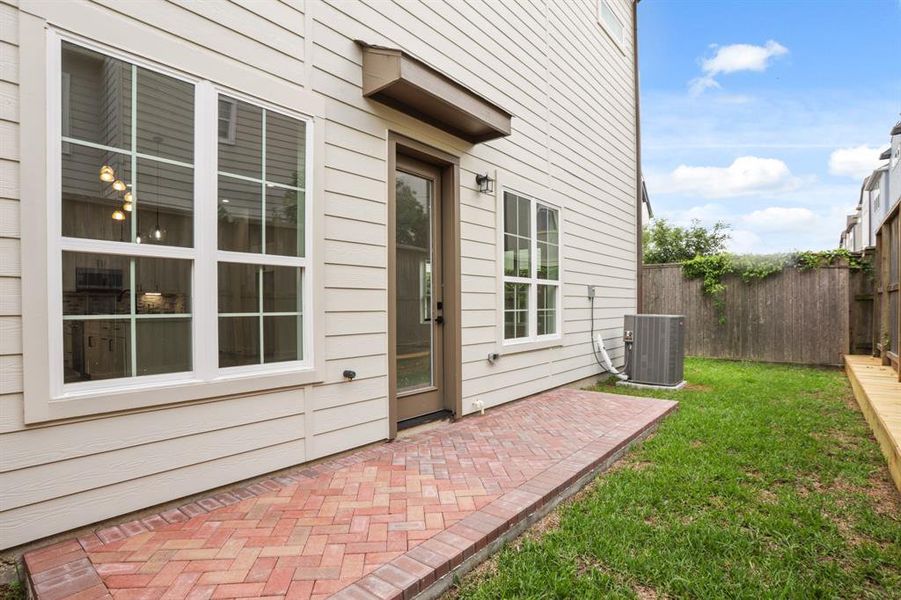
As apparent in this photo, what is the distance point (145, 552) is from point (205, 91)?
7.42 ft

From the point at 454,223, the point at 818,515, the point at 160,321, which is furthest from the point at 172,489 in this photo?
the point at 818,515

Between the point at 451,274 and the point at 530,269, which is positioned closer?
the point at 451,274

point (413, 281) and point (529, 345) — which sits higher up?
point (413, 281)

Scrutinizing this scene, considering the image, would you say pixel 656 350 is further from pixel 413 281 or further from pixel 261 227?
pixel 261 227

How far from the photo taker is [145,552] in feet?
6.22

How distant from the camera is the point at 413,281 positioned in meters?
3.86

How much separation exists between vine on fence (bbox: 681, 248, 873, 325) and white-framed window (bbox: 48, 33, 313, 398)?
8.68 meters

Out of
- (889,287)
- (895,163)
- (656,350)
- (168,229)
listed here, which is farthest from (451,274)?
(895,163)

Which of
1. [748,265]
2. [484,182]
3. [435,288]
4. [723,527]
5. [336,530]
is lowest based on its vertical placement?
[723,527]

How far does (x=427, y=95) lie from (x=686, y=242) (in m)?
15.0

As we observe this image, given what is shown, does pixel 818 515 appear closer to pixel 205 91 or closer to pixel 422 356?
pixel 422 356

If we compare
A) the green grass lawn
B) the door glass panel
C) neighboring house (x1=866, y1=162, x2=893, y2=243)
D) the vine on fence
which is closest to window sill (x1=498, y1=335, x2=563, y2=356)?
the door glass panel

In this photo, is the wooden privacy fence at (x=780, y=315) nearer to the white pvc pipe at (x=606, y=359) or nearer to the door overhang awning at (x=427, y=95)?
the white pvc pipe at (x=606, y=359)

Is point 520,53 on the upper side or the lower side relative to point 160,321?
upper
